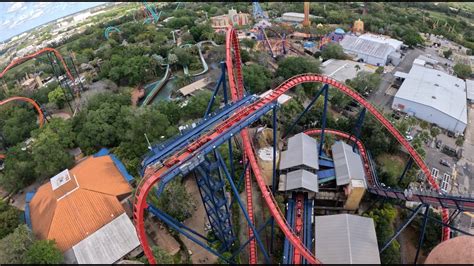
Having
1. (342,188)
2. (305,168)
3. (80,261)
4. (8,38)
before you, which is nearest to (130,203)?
(80,261)

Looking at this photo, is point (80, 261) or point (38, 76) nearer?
point (80, 261)

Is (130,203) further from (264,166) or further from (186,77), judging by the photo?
(186,77)

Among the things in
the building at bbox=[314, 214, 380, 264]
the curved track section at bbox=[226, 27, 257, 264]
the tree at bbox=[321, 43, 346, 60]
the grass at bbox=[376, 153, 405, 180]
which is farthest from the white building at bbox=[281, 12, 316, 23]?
the building at bbox=[314, 214, 380, 264]

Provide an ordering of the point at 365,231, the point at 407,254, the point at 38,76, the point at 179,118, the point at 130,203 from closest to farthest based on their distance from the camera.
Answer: the point at 365,231 < the point at 407,254 < the point at 130,203 < the point at 179,118 < the point at 38,76

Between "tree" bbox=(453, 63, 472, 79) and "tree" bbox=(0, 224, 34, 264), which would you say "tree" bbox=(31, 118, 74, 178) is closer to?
"tree" bbox=(0, 224, 34, 264)

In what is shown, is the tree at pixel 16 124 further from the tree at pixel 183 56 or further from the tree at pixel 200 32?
the tree at pixel 200 32

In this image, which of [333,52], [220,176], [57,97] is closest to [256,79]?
[333,52]
